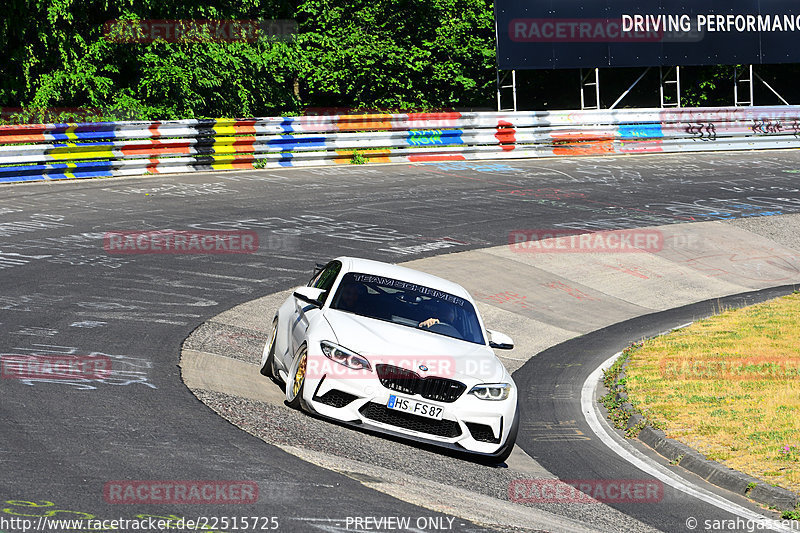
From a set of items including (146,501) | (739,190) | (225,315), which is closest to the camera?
(146,501)

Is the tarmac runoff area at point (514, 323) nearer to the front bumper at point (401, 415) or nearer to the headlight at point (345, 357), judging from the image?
the front bumper at point (401, 415)

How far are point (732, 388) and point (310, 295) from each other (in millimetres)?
5534

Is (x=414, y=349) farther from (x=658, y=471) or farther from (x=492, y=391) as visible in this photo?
(x=658, y=471)

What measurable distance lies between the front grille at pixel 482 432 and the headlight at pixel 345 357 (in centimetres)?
108

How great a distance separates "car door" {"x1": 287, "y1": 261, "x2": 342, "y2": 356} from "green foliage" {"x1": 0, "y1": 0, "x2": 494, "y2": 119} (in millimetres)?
21799

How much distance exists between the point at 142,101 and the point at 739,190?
61.7 feet

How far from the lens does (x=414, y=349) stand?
9312 mm

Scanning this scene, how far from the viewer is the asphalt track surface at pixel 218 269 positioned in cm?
711

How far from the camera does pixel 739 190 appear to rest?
28141mm

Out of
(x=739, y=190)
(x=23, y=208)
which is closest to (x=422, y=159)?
(x=739, y=190)

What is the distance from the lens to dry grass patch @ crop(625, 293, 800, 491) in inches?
384

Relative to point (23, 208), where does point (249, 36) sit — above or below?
above

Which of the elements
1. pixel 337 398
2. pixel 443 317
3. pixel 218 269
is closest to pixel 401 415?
pixel 337 398

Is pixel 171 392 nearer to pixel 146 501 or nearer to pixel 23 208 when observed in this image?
pixel 146 501
